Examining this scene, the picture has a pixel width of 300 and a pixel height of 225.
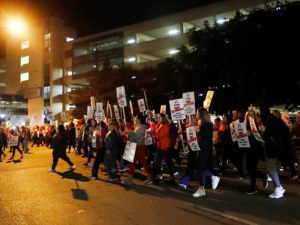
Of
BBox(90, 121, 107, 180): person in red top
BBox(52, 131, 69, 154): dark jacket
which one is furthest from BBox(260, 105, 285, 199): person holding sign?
BBox(52, 131, 69, 154): dark jacket

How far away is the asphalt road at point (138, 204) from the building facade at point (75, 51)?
23726 mm

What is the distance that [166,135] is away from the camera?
7.72 metres

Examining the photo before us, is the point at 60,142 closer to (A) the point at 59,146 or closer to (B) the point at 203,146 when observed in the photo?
(A) the point at 59,146

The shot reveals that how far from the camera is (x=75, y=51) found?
4800cm

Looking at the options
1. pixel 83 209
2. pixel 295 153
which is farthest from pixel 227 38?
pixel 83 209

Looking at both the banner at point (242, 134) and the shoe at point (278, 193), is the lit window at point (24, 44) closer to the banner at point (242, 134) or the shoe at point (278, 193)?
the banner at point (242, 134)

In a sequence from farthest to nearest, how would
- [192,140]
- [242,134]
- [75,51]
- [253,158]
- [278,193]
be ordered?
[75,51] < [242,134] < [192,140] < [253,158] < [278,193]

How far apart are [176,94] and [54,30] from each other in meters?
37.8

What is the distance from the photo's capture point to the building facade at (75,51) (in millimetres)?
34634

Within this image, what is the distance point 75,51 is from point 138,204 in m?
44.9

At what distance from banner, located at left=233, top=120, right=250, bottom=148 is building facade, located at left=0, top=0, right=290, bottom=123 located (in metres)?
22.5

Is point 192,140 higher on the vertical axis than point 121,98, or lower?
lower

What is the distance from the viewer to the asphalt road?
511cm

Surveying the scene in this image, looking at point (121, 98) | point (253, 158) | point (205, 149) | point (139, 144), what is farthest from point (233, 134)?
point (121, 98)
